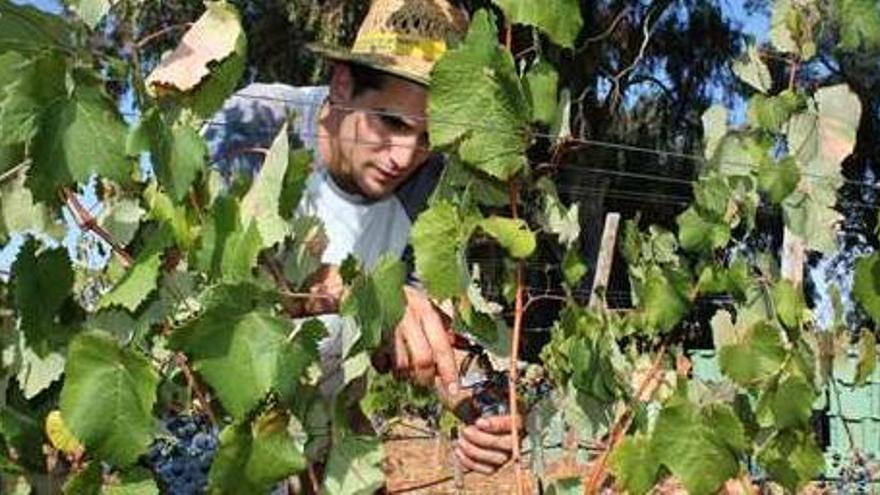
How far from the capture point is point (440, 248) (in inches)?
53.2

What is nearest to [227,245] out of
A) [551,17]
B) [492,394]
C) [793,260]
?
[551,17]

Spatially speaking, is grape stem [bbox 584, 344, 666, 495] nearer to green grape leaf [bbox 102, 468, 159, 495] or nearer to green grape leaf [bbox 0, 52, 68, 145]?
green grape leaf [bbox 102, 468, 159, 495]

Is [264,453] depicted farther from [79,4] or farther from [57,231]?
[79,4]

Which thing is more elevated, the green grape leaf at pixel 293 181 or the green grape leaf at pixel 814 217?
the green grape leaf at pixel 293 181

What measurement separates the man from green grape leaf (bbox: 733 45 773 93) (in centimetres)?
41

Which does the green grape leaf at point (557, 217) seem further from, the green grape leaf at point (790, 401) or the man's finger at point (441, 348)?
the green grape leaf at point (790, 401)

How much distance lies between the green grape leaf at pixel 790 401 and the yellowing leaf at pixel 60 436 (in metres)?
0.88

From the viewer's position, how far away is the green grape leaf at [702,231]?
1.97 meters

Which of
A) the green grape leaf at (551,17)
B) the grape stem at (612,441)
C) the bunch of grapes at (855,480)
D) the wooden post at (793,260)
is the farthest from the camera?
the bunch of grapes at (855,480)

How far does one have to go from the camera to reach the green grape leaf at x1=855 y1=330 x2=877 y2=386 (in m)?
2.12

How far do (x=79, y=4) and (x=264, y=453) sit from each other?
14.3 inches

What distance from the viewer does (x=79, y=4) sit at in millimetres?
1197

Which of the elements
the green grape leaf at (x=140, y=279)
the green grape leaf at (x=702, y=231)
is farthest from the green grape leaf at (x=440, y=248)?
the green grape leaf at (x=702, y=231)

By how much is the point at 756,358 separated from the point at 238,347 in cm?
88
